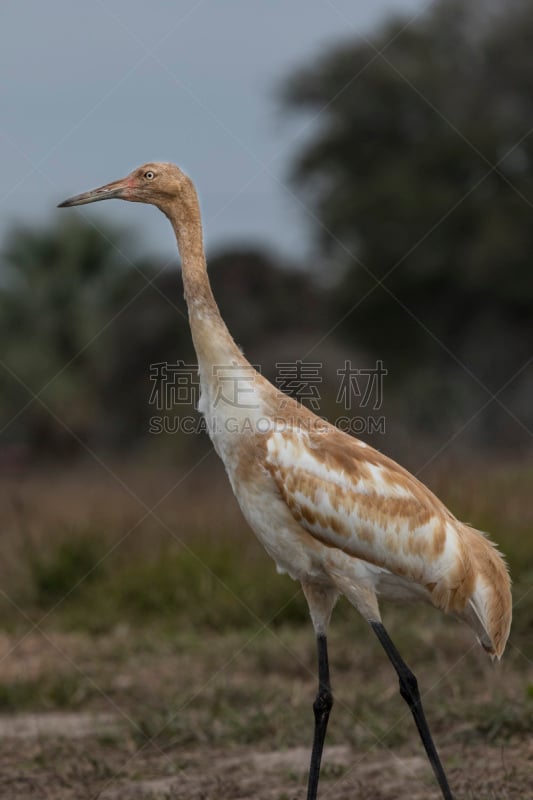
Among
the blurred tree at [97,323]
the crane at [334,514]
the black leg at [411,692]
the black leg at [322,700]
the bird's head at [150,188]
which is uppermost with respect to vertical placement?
the bird's head at [150,188]

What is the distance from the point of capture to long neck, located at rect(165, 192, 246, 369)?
18.6 ft

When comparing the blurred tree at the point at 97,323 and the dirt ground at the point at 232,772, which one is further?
the blurred tree at the point at 97,323

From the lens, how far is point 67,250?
30047mm

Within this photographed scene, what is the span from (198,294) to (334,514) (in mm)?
1223

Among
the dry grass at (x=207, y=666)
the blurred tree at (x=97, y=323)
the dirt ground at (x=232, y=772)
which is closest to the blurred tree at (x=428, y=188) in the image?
the blurred tree at (x=97, y=323)

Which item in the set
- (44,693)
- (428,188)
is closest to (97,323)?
(428,188)

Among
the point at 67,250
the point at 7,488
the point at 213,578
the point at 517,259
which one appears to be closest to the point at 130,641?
the point at 213,578

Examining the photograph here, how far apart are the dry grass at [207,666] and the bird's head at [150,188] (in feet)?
9.29

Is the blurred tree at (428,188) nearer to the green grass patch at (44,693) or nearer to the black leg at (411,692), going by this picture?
the green grass patch at (44,693)

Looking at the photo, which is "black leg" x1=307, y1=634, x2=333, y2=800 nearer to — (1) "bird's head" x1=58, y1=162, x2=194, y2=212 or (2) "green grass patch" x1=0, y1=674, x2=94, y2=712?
(1) "bird's head" x1=58, y1=162, x2=194, y2=212

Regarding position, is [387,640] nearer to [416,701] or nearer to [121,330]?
[416,701]

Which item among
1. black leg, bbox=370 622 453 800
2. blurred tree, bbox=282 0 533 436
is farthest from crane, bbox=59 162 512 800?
blurred tree, bbox=282 0 533 436

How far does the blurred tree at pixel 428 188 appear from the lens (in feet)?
90.5

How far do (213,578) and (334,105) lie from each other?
2111 cm
